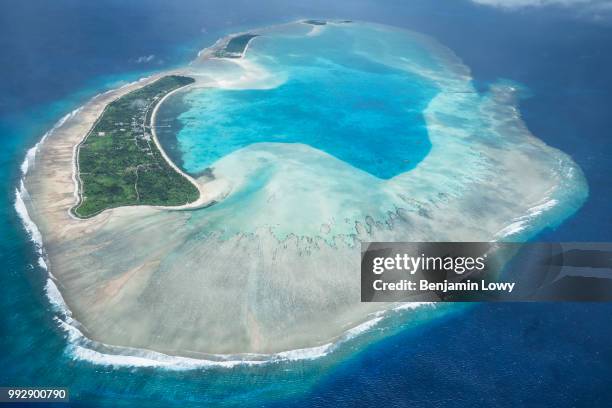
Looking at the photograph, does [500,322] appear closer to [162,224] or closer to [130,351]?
[130,351]

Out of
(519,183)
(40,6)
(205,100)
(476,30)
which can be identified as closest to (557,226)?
(519,183)

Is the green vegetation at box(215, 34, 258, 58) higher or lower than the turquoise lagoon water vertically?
higher

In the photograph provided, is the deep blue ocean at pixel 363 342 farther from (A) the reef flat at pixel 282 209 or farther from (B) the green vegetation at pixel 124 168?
(B) the green vegetation at pixel 124 168

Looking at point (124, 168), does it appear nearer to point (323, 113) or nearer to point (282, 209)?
point (282, 209)

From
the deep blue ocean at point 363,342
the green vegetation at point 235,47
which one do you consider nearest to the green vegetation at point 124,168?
the deep blue ocean at point 363,342

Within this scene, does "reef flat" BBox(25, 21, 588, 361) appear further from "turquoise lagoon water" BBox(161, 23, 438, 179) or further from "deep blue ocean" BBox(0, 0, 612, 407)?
"deep blue ocean" BBox(0, 0, 612, 407)

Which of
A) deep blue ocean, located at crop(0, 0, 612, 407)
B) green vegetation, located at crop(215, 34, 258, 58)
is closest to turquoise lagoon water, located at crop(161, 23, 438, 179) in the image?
green vegetation, located at crop(215, 34, 258, 58)
